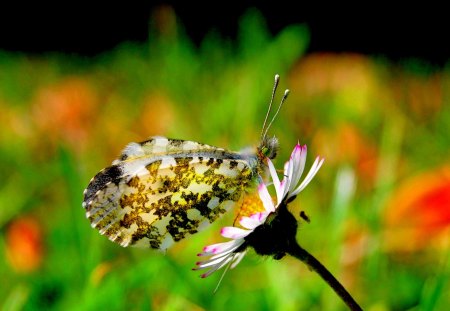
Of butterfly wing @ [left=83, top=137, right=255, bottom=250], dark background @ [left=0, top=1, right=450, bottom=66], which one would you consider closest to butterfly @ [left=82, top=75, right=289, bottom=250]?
butterfly wing @ [left=83, top=137, right=255, bottom=250]

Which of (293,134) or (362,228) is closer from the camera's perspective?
(362,228)

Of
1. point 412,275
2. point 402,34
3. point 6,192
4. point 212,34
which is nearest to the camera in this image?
point 412,275

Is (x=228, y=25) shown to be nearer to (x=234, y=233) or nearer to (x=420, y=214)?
(x=420, y=214)

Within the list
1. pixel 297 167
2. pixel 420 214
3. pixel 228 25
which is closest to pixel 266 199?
pixel 297 167

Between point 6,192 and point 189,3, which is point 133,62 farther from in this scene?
point 6,192

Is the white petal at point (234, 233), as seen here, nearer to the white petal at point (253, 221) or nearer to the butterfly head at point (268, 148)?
the white petal at point (253, 221)

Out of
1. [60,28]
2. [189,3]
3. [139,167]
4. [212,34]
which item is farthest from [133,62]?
[139,167]

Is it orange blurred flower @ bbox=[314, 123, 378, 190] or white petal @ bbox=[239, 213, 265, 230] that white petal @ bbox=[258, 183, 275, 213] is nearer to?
white petal @ bbox=[239, 213, 265, 230]
